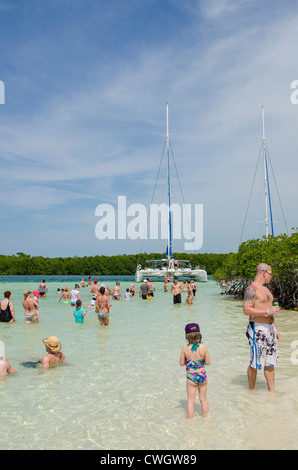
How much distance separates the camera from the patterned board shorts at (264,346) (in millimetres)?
5949

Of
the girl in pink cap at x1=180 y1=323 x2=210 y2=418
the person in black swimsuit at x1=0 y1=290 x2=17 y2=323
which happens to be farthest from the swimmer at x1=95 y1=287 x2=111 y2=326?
the girl in pink cap at x1=180 y1=323 x2=210 y2=418

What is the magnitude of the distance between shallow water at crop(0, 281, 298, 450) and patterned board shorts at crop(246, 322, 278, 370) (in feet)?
2.06

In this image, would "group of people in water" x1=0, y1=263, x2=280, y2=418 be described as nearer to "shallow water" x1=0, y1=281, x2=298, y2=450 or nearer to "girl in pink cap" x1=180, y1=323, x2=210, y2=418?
"girl in pink cap" x1=180, y1=323, x2=210, y2=418

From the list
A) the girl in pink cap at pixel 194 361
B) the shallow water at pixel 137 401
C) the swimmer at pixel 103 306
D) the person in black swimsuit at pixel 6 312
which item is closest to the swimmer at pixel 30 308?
the person in black swimsuit at pixel 6 312

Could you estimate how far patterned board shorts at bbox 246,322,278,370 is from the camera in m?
5.95

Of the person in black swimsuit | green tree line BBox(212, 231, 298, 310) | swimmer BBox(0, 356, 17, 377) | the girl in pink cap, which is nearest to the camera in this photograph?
the girl in pink cap

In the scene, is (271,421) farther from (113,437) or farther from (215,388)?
(113,437)

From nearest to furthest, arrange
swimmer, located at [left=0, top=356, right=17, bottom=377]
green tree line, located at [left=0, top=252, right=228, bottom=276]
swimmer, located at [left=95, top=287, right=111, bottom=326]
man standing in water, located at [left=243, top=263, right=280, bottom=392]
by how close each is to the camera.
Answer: man standing in water, located at [left=243, top=263, right=280, bottom=392] → swimmer, located at [left=0, top=356, right=17, bottom=377] → swimmer, located at [left=95, top=287, right=111, bottom=326] → green tree line, located at [left=0, top=252, right=228, bottom=276]

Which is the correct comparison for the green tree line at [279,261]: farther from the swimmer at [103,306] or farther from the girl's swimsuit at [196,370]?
the girl's swimsuit at [196,370]

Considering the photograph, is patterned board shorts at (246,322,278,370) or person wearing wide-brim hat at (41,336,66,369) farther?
person wearing wide-brim hat at (41,336,66,369)

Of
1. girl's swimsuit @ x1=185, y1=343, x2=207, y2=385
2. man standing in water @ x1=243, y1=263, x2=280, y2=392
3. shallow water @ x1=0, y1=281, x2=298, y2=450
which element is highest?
man standing in water @ x1=243, y1=263, x2=280, y2=392

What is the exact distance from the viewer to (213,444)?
4.59 m

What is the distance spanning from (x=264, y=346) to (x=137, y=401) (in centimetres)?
229

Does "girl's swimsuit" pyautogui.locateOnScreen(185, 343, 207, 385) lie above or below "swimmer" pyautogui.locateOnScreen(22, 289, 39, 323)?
above
